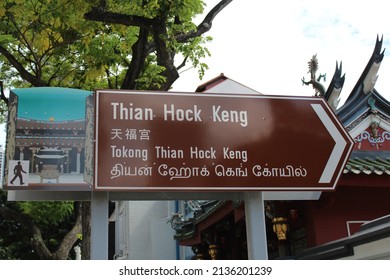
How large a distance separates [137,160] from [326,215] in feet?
16.4

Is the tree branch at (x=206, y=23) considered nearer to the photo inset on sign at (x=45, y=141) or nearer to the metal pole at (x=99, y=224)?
the photo inset on sign at (x=45, y=141)

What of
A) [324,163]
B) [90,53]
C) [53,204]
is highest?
[90,53]

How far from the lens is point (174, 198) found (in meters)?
4.46

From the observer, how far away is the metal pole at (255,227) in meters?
4.52

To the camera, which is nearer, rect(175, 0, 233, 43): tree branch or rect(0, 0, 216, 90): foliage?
rect(0, 0, 216, 90): foliage

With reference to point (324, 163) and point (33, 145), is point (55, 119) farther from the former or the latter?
point (324, 163)

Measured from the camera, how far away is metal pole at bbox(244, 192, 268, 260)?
178 inches

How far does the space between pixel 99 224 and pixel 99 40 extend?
24.0ft

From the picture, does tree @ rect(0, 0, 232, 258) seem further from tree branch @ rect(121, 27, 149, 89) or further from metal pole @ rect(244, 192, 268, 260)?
metal pole @ rect(244, 192, 268, 260)

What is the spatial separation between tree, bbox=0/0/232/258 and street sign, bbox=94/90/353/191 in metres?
3.94

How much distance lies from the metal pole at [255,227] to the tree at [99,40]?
14.6 feet

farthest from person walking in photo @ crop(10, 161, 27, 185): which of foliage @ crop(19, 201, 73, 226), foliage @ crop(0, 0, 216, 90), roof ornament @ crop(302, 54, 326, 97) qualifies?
foliage @ crop(19, 201, 73, 226)

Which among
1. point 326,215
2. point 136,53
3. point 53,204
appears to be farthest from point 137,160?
point 53,204

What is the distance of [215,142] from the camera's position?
440 cm
